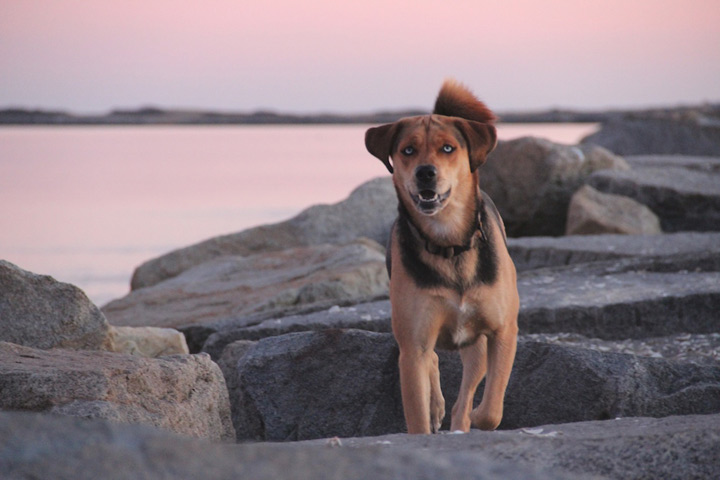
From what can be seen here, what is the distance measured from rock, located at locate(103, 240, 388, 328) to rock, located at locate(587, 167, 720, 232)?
4370mm

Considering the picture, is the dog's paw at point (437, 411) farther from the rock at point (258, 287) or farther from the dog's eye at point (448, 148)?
the rock at point (258, 287)

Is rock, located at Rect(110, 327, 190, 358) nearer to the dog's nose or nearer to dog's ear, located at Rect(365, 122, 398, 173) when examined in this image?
dog's ear, located at Rect(365, 122, 398, 173)

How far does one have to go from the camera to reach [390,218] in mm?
12312

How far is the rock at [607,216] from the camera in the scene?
11.4m

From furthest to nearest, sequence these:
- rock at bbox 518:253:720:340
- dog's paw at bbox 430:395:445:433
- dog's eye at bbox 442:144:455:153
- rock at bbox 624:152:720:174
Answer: rock at bbox 624:152:720:174 → rock at bbox 518:253:720:340 → dog's paw at bbox 430:395:445:433 → dog's eye at bbox 442:144:455:153

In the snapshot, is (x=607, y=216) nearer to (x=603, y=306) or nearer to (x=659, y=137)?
(x=603, y=306)

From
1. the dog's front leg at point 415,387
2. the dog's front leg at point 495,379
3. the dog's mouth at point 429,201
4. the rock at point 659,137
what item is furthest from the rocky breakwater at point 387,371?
the rock at point 659,137

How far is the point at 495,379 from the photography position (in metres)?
4.87

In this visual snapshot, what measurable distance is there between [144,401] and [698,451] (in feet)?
8.11

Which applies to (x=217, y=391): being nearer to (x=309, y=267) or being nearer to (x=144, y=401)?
(x=144, y=401)

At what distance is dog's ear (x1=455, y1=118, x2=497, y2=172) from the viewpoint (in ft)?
16.6

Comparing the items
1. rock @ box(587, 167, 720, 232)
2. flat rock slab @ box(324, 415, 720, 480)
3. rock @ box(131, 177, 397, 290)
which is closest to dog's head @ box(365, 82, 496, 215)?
flat rock slab @ box(324, 415, 720, 480)

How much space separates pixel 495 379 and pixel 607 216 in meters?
7.19

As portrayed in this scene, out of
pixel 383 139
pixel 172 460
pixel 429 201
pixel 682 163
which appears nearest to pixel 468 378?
pixel 429 201
